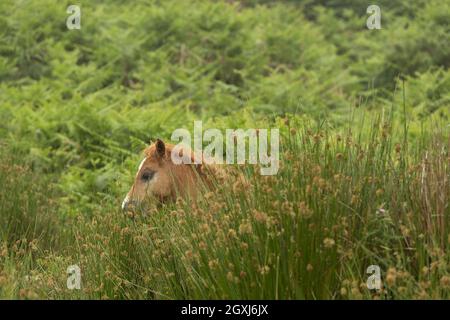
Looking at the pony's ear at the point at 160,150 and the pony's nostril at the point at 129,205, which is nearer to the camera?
the pony's nostril at the point at 129,205

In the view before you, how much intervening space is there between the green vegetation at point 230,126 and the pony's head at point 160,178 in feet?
0.82

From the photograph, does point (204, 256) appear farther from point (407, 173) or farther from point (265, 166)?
point (407, 173)

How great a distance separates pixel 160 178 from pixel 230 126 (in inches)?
154

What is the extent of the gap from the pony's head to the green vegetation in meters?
0.25

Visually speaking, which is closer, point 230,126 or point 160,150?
point 160,150

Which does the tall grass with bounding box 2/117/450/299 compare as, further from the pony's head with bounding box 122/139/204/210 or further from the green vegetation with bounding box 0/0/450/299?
the pony's head with bounding box 122/139/204/210

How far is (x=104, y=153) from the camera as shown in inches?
417

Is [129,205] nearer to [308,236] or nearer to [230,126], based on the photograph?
[308,236]

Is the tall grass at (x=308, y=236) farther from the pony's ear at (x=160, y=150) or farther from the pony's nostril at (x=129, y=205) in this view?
the pony's ear at (x=160, y=150)

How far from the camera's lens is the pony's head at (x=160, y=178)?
20.2ft

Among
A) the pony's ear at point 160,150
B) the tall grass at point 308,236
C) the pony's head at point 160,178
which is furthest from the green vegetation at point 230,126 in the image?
the pony's ear at point 160,150

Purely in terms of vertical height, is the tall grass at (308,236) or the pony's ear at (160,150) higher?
the pony's ear at (160,150)

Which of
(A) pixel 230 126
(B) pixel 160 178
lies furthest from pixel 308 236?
(A) pixel 230 126

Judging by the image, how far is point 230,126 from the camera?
10039 millimetres
